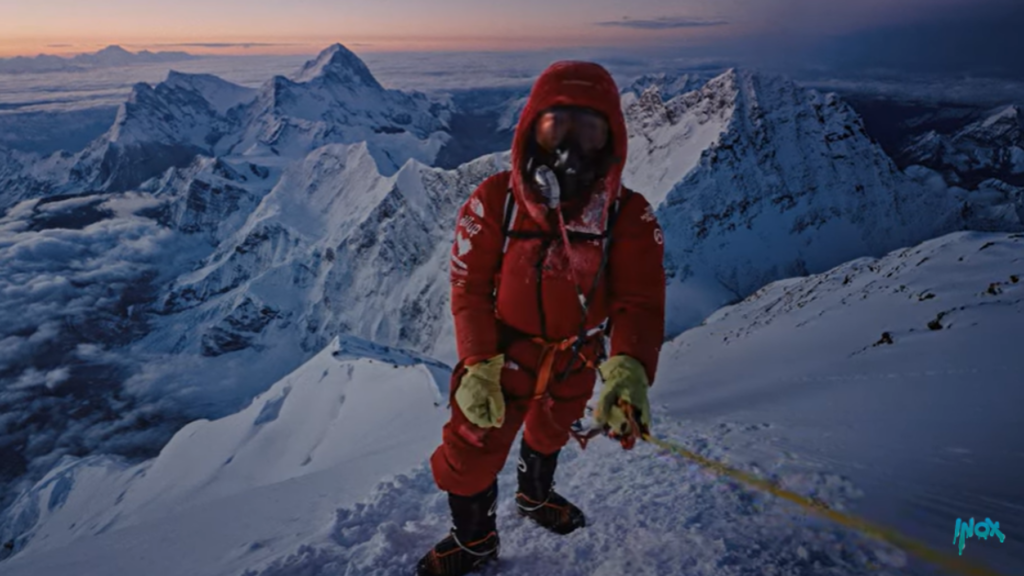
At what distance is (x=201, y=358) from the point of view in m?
177

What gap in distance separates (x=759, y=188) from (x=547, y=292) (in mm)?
120016

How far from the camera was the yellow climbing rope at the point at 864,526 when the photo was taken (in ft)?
7.91

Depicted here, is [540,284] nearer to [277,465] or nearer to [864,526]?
[864,526]

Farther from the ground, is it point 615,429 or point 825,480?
point 615,429

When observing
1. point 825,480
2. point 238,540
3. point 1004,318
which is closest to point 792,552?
point 825,480

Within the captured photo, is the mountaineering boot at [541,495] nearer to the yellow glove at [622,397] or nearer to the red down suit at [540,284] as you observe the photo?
the red down suit at [540,284]

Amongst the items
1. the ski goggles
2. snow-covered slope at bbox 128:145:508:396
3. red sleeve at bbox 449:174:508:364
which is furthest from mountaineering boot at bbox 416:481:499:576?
snow-covered slope at bbox 128:145:508:396

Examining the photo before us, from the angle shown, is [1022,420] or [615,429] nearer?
[615,429]

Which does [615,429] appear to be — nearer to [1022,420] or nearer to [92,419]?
[1022,420]

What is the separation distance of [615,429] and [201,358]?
206m

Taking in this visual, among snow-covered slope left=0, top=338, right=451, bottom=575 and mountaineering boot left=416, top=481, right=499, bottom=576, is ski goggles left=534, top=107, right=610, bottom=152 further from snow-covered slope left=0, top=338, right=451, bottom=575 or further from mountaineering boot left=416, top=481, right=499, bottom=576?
snow-covered slope left=0, top=338, right=451, bottom=575

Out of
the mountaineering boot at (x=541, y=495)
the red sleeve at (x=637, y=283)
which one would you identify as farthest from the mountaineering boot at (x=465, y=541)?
the red sleeve at (x=637, y=283)

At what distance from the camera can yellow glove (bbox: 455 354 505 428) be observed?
2889 mm

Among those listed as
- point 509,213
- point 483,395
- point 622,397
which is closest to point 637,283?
point 622,397
